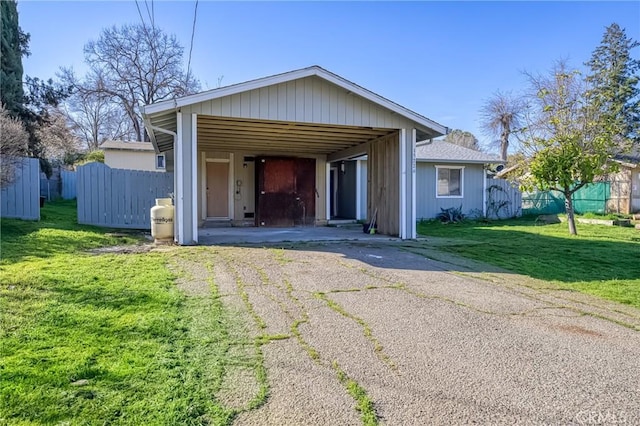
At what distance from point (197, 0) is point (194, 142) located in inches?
120

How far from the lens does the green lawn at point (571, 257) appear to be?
5172 millimetres

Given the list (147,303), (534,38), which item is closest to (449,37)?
(534,38)

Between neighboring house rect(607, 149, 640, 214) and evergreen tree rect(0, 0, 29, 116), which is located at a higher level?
evergreen tree rect(0, 0, 29, 116)

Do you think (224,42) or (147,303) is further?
(224,42)

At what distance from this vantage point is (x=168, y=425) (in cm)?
188

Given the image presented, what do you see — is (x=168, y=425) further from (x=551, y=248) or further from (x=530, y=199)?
(x=530, y=199)

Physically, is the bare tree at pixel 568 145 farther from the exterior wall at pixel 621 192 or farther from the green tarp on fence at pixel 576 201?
the exterior wall at pixel 621 192

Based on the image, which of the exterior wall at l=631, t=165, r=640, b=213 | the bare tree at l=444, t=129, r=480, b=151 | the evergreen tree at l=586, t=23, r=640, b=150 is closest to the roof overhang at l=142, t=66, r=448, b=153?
the exterior wall at l=631, t=165, r=640, b=213

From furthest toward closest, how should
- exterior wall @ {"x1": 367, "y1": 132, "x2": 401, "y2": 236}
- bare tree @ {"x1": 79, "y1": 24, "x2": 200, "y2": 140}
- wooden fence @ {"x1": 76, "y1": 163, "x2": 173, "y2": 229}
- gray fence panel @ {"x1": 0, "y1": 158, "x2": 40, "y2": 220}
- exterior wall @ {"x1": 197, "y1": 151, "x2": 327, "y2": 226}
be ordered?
bare tree @ {"x1": 79, "y1": 24, "x2": 200, "y2": 140}
exterior wall @ {"x1": 197, "y1": 151, "x2": 327, "y2": 226}
wooden fence @ {"x1": 76, "y1": 163, "x2": 173, "y2": 229}
gray fence panel @ {"x1": 0, "y1": 158, "x2": 40, "y2": 220}
exterior wall @ {"x1": 367, "y1": 132, "x2": 401, "y2": 236}

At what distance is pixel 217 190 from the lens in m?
13.6

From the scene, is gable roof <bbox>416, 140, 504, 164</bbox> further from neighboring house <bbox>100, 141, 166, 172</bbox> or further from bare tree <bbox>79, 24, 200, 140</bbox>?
bare tree <bbox>79, 24, 200, 140</bbox>

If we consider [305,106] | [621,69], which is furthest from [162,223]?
[621,69]

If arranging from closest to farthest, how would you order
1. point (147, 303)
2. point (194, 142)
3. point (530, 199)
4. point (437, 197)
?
1. point (147, 303)
2. point (194, 142)
3. point (437, 197)
4. point (530, 199)

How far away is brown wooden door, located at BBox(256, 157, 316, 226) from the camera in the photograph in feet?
41.6
